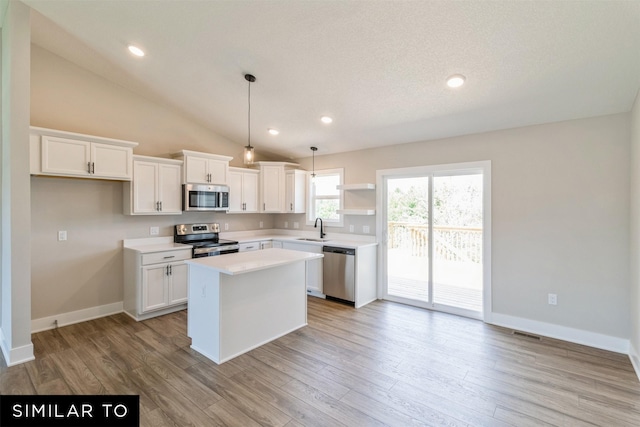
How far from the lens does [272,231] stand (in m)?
6.32

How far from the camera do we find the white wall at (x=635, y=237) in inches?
104

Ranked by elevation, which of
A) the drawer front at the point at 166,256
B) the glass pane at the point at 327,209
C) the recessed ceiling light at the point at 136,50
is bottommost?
the drawer front at the point at 166,256

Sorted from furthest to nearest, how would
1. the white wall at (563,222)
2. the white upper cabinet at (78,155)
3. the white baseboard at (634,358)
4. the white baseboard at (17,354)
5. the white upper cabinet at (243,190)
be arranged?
the white upper cabinet at (243,190)
the white upper cabinet at (78,155)
the white wall at (563,222)
the white baseboard at (17,354)
the white baseboard at (634,358)

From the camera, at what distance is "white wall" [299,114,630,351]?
9.99ft

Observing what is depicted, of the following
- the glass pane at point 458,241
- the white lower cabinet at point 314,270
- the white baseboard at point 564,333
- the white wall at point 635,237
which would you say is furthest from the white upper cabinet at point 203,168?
the white wall at point 635,237

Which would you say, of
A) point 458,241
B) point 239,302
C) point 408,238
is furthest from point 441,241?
point 239,302

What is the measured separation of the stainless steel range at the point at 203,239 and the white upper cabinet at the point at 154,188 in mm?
412

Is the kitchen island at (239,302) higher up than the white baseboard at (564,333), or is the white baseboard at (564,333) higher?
the kitchen island at (239,302)

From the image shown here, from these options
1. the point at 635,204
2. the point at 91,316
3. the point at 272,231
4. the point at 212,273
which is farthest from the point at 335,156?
the point at 91,316

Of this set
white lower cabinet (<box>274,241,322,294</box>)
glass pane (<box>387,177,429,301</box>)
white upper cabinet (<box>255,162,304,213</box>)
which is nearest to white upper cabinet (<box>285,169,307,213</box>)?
white upper cabinet (<box>255,162,304,213</box>)

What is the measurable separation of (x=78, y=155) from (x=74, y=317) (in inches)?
81.1

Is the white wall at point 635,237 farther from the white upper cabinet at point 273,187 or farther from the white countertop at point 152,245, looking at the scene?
the white countertop at point 152,245

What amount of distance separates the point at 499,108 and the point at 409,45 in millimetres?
1453

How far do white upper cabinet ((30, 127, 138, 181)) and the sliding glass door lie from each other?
3.66 meters
